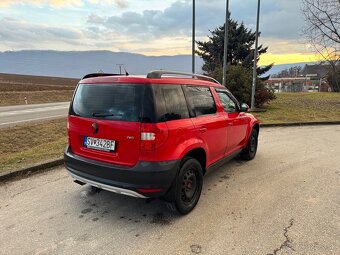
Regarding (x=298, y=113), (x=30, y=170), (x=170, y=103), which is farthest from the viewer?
(x=298, y=113)

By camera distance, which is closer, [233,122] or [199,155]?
[199,155]

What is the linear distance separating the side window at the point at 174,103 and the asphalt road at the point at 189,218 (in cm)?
131

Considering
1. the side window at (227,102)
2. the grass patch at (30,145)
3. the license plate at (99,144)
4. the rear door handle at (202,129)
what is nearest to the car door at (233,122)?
the side window at (227,102)

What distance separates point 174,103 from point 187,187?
1.14m

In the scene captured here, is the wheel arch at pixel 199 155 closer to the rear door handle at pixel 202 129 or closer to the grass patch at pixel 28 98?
the rear door handle at pixel 202 129

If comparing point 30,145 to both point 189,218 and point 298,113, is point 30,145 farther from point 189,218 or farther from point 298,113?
point 298,113

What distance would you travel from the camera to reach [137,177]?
3213mm

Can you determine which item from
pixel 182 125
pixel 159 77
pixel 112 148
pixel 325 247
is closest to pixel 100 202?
pixel 112 148

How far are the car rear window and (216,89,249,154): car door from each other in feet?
6.32

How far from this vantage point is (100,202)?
157 inches

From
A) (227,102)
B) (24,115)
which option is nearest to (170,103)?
(227,102)

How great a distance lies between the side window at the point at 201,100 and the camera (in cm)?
390

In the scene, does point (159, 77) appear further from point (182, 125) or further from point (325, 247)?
point (325, 247)

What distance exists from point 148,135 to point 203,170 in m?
1.37
